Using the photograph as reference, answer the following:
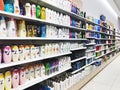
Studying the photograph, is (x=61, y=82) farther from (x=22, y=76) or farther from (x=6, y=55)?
(x=6, y=55)

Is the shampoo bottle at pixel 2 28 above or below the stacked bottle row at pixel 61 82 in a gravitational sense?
above

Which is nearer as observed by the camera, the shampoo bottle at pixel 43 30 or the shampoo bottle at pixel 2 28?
the shampoo bottle at pixel 2 28

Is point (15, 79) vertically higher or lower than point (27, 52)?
lower

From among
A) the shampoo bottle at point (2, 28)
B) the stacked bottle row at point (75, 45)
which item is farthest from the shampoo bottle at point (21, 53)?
the stacked bottle row at point (75, 45)

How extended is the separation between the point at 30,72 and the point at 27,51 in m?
0.37

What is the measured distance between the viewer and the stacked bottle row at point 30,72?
2277mm

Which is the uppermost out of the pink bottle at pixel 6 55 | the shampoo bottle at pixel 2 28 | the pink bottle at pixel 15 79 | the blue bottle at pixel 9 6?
the blue bottle at pixel 9 6

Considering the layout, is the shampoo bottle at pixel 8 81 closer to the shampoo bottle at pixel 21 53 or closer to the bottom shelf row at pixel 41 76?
the bottom shelf row at pixel 41 76

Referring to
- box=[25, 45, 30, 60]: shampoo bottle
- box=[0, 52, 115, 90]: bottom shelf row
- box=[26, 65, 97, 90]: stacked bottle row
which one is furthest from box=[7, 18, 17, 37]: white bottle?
box=[26, 65, 97, 90]: stacked bottle row

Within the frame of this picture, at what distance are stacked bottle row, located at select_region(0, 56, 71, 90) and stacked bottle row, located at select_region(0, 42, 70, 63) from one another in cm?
17

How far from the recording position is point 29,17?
8.75 ft

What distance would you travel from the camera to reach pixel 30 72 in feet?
9.33

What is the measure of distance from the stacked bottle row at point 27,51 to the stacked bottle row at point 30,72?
168mm

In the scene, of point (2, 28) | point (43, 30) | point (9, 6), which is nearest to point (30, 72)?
point (43, 30)
